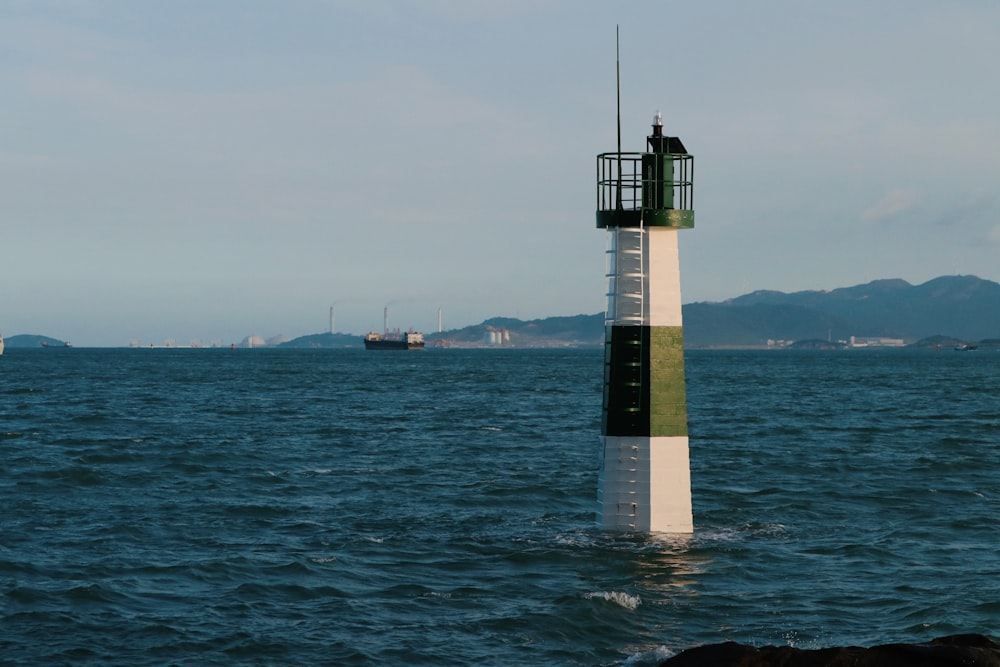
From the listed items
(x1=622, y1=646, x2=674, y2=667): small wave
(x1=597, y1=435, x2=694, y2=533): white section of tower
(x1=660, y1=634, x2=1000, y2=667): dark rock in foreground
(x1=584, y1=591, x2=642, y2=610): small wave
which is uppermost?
(x1=597, y1=435, x2=694, y2=533): white section of tower

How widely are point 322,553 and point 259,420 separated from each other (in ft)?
129

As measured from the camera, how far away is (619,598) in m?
20.0

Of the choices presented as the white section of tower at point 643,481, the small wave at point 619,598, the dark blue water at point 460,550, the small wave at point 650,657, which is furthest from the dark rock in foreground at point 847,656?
the white section of tower at point 643,481

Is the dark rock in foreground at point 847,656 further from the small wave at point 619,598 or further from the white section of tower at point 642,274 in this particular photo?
the white section of tower at point 642,274

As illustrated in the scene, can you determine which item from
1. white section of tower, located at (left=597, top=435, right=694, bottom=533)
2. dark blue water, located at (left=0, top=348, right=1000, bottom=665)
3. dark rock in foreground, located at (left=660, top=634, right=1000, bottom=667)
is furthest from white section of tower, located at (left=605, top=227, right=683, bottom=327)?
dark rock in foreground, located at (left=660, top=634, right=1000, bottom=667)

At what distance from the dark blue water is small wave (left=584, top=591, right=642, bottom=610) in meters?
0.06

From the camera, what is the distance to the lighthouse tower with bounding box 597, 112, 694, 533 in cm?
2205

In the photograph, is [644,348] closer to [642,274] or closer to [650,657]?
[642,274]

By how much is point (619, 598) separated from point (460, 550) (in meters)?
5.39

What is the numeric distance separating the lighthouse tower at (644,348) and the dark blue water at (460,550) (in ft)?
3.99

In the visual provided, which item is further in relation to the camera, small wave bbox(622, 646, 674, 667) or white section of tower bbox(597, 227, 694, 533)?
white section of tower bbox(597, 227, 694, 533)

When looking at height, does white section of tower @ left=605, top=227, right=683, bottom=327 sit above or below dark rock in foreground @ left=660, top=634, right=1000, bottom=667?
above

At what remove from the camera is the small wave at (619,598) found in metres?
19.8

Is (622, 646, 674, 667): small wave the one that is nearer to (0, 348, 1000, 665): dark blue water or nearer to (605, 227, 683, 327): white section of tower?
(0, 348, 1000, 665): dark blue water
